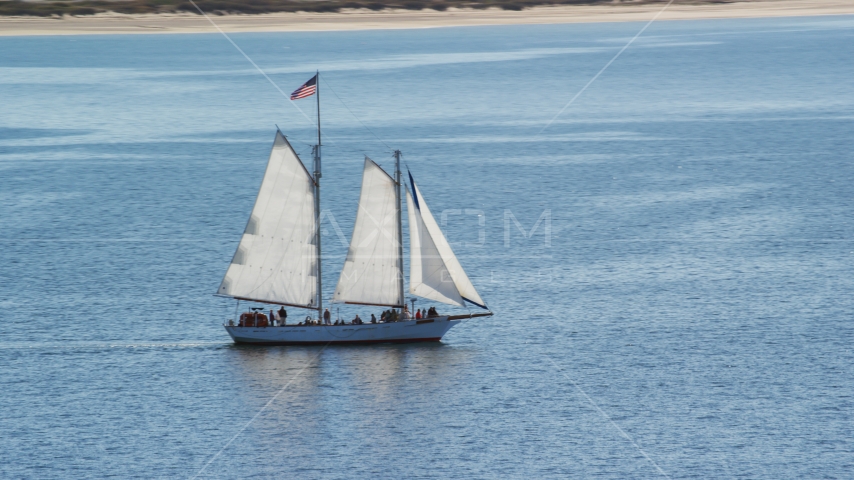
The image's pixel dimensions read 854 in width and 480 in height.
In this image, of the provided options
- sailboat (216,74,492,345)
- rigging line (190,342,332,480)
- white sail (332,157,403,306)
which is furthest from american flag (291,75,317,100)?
rigging line (190,342,332,480)

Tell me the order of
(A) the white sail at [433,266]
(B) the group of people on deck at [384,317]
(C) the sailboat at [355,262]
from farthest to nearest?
1. (B) the group of people on deck at [384,317]
2. (C) the sailboat at [355,262]
3. (A) the white sail at [433,266]

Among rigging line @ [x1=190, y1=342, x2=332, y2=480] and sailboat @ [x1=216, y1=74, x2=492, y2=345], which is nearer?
rigging line @ [x1=190, y1=342, x2=332, y2=480]

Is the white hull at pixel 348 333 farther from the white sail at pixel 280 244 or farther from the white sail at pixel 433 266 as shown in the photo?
the white sail at pixel 280 244

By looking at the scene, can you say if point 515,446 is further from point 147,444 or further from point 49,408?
point 49,408

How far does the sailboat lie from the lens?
8019 centimetres

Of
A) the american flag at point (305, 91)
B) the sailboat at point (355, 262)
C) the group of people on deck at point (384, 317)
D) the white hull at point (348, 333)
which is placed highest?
the american flag at point (305, 91)

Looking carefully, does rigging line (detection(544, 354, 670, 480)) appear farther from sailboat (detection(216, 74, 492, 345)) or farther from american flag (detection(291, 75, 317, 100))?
american flag (detection(291, 75, 317, 100))

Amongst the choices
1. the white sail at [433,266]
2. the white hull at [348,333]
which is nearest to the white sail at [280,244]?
the white hull at [348,333]

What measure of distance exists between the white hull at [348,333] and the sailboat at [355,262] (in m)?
0.07

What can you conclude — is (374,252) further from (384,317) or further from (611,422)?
(611,422)

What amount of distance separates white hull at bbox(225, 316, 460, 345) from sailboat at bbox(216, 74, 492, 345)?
0.23 ft

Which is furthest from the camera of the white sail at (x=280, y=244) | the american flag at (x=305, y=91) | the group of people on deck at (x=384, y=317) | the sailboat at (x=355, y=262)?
the group of people on deck at (x=384, y=317)

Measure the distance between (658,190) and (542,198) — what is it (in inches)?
605

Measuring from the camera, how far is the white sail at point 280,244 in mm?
80812
